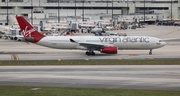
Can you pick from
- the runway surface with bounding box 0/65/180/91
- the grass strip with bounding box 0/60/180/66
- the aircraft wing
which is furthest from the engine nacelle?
the runway surface with bounding box 0/65/180/91

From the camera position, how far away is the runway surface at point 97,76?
4150 centimetres

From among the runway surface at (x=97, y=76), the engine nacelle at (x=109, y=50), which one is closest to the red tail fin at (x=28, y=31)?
the engine nacelle at (x=109, y=50)

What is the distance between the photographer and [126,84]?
1634 inches

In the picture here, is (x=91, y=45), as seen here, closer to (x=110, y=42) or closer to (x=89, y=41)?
(x=89, y=41)

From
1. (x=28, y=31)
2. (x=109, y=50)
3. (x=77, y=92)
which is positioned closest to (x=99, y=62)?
(x=109, y=50)

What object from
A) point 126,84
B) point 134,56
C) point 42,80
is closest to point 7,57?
point 134,56

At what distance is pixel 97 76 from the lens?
46094mm

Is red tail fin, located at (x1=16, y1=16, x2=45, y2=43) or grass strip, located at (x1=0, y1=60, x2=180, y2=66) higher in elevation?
red tail fin, located at (x1=16, y1=16, x2=45, y2=43)

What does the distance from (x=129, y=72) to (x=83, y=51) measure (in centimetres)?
2503

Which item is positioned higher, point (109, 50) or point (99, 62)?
point (109, 50)

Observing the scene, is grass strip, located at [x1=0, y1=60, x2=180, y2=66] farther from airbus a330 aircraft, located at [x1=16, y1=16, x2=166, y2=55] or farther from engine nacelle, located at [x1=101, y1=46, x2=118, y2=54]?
airbus a330 aircraft, located at [x1=16, y1=16, x2=166, y2=55]

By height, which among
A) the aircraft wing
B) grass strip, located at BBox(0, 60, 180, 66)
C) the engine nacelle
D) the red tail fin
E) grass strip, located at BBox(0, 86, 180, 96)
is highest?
the red tail fin

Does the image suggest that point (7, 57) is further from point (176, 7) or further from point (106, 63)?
point (176, 7)

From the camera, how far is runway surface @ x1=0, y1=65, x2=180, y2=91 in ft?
136
